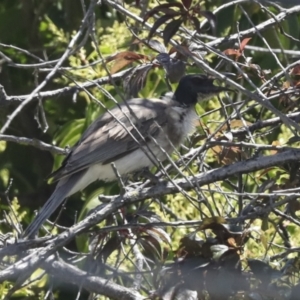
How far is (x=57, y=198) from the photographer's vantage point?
389 centimetres

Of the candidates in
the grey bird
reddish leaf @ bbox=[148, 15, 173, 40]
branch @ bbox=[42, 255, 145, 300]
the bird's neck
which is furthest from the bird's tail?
reddish leaf @ bbox=[148, 15, 173, 40]

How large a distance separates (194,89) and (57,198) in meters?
0.88

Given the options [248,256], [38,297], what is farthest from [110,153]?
[248,256]

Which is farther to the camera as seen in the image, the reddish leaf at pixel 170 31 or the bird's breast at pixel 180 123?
the bird's breast at pixel 180 123

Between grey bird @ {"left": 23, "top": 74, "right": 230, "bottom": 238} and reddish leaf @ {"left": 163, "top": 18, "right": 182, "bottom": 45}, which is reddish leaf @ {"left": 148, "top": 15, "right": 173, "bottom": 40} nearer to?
reddish leaf @ {"left": 163, "top": 18, "right": 182, "bottom": 45}

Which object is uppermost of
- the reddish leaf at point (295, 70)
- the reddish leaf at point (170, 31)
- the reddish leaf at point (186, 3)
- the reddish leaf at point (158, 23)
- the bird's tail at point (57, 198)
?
the reddish leaf at point (186, 3)

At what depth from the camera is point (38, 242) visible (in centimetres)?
289

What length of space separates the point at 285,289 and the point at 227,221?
0.29 m

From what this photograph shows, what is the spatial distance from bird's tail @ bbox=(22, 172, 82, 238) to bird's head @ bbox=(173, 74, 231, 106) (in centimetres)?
68

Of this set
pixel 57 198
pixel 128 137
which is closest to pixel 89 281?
pixel 57 198

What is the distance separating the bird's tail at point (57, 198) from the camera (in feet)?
11.7

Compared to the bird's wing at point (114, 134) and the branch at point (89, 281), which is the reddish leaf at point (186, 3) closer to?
the branch at point (89, 281)

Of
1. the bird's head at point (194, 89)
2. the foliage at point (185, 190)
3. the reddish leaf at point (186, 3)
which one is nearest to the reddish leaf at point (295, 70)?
the foliage at point (185, 190)

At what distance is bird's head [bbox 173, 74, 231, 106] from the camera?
411 cm
